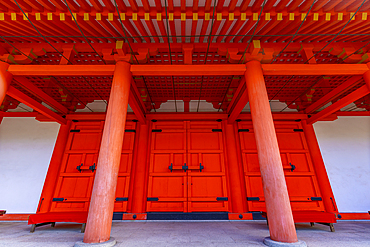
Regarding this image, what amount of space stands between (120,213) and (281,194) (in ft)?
12.9

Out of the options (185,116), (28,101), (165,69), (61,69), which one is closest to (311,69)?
(165,69)

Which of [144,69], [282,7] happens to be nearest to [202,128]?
[144,69]

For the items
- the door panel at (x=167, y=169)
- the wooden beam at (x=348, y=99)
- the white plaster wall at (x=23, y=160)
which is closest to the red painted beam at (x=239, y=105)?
the door panel at (x=167, y=169)

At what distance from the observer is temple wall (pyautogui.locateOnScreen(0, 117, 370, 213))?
5211 millimetres

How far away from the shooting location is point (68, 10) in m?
3.03

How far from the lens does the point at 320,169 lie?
5344 mm

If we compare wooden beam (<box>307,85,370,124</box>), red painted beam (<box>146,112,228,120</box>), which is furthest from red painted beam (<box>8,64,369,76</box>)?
red painted beam (<box>146,112,228,120</box>)

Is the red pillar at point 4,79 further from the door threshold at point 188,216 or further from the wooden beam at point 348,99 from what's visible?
the wooden beam at point 348,99

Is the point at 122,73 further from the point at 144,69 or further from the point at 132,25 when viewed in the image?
the point at 132,25

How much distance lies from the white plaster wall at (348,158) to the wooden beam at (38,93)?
317 inches

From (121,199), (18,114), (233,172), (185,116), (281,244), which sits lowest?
(281,244)

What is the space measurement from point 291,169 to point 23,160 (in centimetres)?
793

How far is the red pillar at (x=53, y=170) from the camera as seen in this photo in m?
4.94

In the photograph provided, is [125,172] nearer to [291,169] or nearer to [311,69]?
[291,169]
